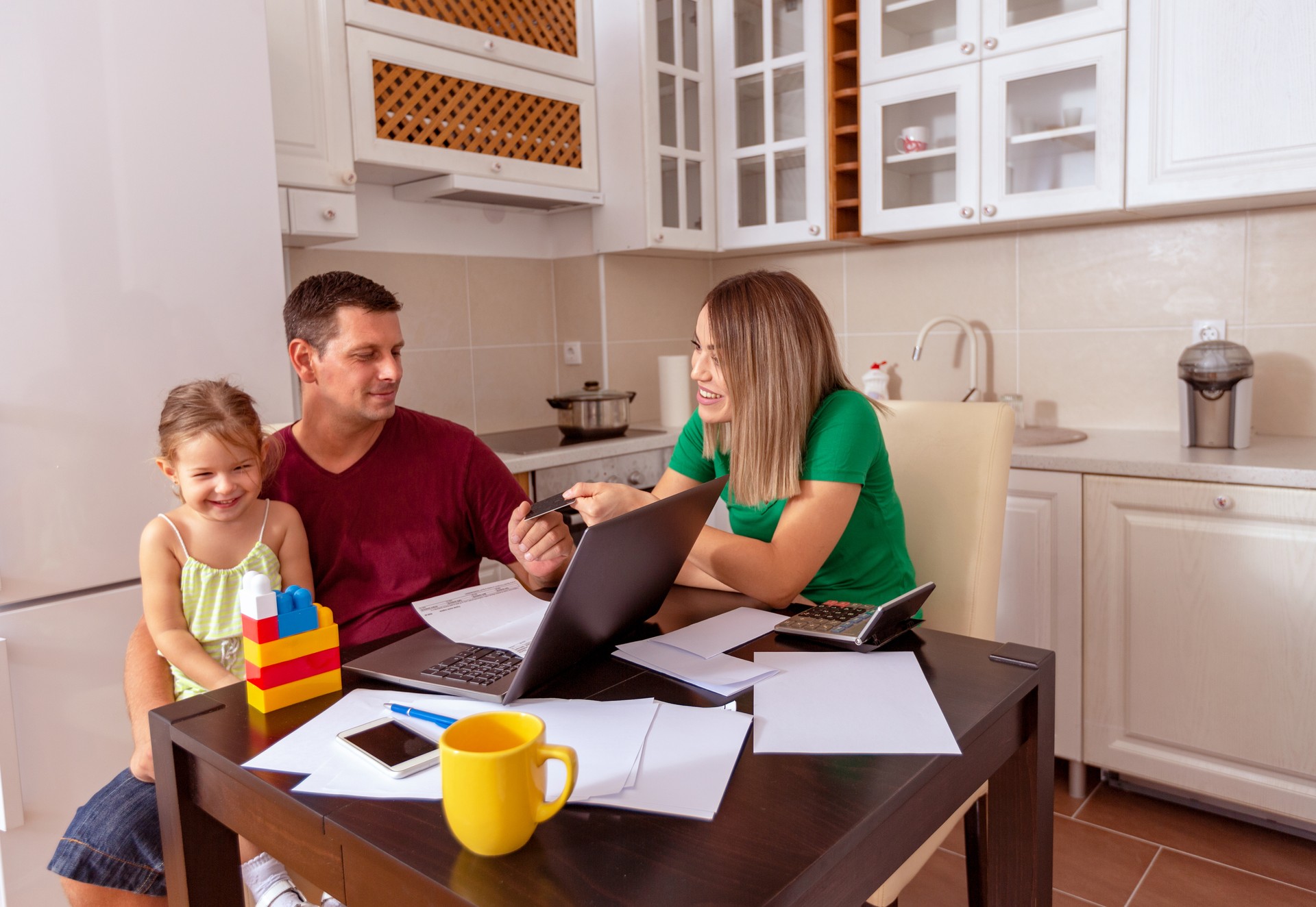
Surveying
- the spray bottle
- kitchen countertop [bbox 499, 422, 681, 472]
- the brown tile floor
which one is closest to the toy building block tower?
kitchen countertop [bbox 499, 422, 681, 472]

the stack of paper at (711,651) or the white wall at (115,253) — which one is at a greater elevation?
the white wall at (115,253)

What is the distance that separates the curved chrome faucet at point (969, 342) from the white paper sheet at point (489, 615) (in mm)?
1693

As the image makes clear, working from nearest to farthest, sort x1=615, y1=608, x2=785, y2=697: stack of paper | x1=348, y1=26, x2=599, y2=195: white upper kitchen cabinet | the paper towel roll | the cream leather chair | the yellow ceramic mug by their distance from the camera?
the yellow ceramic mug → x1=615, y1=608, x2=785, y2=697: stack of paper → the cream leather chair → x1=348, y1=26, x2=599, y2=195: white upper kitchen cabinet → the paper towel roll

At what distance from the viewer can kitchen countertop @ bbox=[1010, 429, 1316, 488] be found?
6.24 ft

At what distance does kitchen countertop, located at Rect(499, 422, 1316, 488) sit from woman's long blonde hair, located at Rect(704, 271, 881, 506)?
57cm

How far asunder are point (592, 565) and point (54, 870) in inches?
34.1

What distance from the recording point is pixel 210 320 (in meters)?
1.75

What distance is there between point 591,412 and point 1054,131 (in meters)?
1.44

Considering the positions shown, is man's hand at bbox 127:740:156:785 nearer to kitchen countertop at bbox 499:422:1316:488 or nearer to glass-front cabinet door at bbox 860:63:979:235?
kitchen countertop at bbox 499:422:1316:488

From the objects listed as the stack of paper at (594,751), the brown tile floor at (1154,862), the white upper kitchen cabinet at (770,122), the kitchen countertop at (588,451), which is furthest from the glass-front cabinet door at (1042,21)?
the stack of paper at (594,751)

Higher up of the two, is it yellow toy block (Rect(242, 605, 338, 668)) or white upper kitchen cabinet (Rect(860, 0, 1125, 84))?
white upper kitchen cabinet (Rect(860, 0, 1125, 84))

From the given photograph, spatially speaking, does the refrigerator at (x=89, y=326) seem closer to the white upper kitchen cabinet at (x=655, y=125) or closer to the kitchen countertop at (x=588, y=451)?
the kitchen countertop at (x=588, y=451)

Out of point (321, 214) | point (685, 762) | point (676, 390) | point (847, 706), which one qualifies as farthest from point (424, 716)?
point (676, 390)

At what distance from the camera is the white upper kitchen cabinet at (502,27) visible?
2.37 meters
